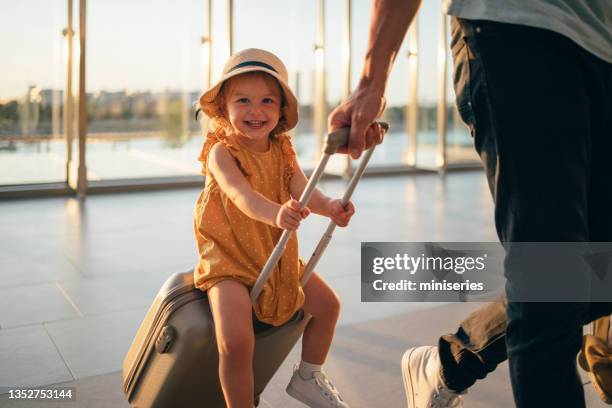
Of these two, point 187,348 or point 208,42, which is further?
point 208,42

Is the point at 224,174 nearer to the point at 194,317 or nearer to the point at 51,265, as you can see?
the point at 194,317

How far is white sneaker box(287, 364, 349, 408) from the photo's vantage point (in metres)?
2.12

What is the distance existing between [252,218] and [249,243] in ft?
0.28

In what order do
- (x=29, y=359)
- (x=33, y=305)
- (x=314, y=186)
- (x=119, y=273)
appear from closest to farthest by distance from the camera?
(x=314, y=186)
(x=29, y=359)
(x=33, y=305)
(x=119, y=273)

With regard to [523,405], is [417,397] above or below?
below

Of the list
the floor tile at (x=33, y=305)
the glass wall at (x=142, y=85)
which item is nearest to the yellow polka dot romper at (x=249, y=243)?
the floor tile at (x=33, y=305)

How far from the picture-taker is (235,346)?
6.06 feet

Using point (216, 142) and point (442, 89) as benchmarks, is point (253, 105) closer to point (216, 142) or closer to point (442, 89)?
point (216, 142)

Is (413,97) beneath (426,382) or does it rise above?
above

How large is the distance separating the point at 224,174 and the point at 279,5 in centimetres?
772

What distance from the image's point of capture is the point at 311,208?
2.07 metres

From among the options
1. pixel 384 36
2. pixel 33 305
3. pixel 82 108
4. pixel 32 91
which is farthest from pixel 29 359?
pixel 32 91

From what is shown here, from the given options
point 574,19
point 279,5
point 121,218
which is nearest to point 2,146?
point 121,218

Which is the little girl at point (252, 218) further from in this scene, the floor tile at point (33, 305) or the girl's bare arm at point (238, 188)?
the floor tile at point (33, 305)
